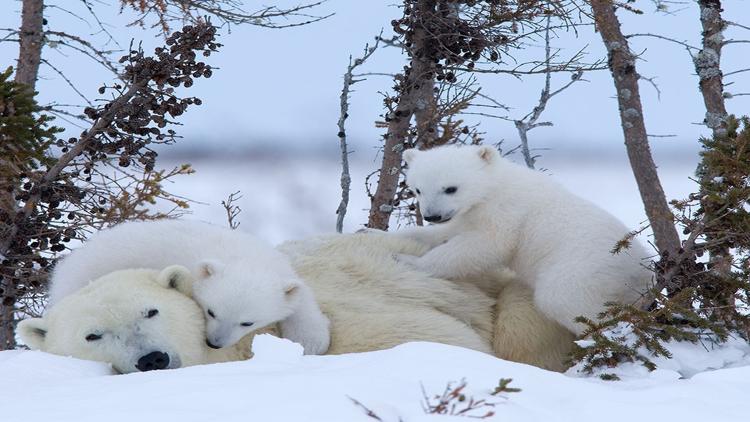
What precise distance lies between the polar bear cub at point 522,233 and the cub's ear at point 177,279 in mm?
1458

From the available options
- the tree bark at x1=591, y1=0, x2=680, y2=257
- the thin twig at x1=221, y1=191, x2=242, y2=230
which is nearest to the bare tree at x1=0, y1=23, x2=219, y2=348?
the thin twig at x1=221, y1=191, x2=242, y2=230

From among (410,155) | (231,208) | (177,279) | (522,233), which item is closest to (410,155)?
(410,155)

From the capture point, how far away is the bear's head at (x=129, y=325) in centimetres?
366

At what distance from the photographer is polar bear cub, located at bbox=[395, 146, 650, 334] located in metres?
4.78

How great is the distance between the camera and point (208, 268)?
4.10 meters

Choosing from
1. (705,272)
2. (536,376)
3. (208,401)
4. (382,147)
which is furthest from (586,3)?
(208,401)

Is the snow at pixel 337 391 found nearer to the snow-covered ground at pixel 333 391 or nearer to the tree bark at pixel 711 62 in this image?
the snow-covered ground at pixel 333 391

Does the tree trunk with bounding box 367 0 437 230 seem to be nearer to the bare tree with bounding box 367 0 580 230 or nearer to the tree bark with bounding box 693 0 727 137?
the bare tree with bounding box 367 0 580 230

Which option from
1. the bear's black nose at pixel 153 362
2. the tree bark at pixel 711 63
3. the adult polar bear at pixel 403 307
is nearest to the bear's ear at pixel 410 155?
the adult polar bear at pixel 403 307

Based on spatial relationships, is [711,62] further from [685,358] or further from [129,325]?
[129,325]

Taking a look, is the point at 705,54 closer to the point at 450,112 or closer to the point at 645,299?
the point at 450,112

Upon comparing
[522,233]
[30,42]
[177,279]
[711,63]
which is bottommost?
[177,279]

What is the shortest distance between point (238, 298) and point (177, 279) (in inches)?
11.0

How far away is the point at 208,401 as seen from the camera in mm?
2613
